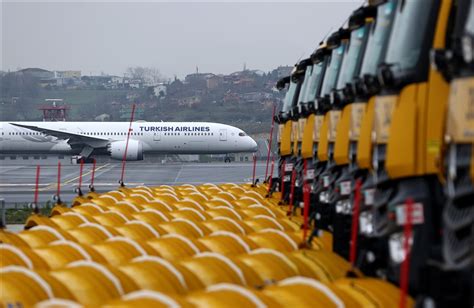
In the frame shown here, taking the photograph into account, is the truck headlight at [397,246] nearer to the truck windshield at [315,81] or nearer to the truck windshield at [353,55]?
the truck windshield at [353,55]

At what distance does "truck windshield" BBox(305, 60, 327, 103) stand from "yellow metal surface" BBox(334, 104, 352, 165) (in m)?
3.78

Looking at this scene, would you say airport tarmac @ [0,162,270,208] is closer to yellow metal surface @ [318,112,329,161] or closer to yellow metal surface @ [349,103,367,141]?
yellow metal surface @ [318,112,329,161]

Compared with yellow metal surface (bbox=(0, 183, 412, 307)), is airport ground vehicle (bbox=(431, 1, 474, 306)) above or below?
above

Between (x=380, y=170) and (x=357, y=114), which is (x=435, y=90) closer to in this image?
(x=380, y=170)

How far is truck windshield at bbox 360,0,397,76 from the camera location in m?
8.83

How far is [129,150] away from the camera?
184ft

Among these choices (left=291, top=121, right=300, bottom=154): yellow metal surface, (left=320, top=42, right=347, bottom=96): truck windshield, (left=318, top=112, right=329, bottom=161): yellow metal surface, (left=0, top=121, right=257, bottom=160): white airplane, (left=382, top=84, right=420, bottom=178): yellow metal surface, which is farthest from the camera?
(left=0, top=121, right=257, bottom=160): white airplane

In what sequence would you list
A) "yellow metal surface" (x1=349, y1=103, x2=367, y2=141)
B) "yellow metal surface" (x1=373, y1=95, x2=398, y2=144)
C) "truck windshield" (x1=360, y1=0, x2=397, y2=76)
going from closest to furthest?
1. "yellow metal surface" (x1=373, y1=95, x2=398, y2=144)
2. "truck windshield" (x1=360, y1=0, x2=397, y2=76)
3. "yellow metal surface" (x1=349, y1=103, x2=367, y2=141)

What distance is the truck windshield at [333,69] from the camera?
12.4 metres

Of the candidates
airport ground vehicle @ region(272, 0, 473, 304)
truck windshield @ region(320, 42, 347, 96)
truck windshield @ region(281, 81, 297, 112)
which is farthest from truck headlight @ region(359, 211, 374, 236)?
truck windshield @ region(281, 81, 297, 112)

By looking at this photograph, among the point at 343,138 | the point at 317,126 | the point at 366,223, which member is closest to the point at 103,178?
the point at 317,126

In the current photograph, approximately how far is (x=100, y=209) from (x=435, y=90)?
7965mm

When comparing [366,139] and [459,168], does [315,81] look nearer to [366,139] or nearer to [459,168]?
[366,139]

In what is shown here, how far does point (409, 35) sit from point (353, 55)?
2.75 m
